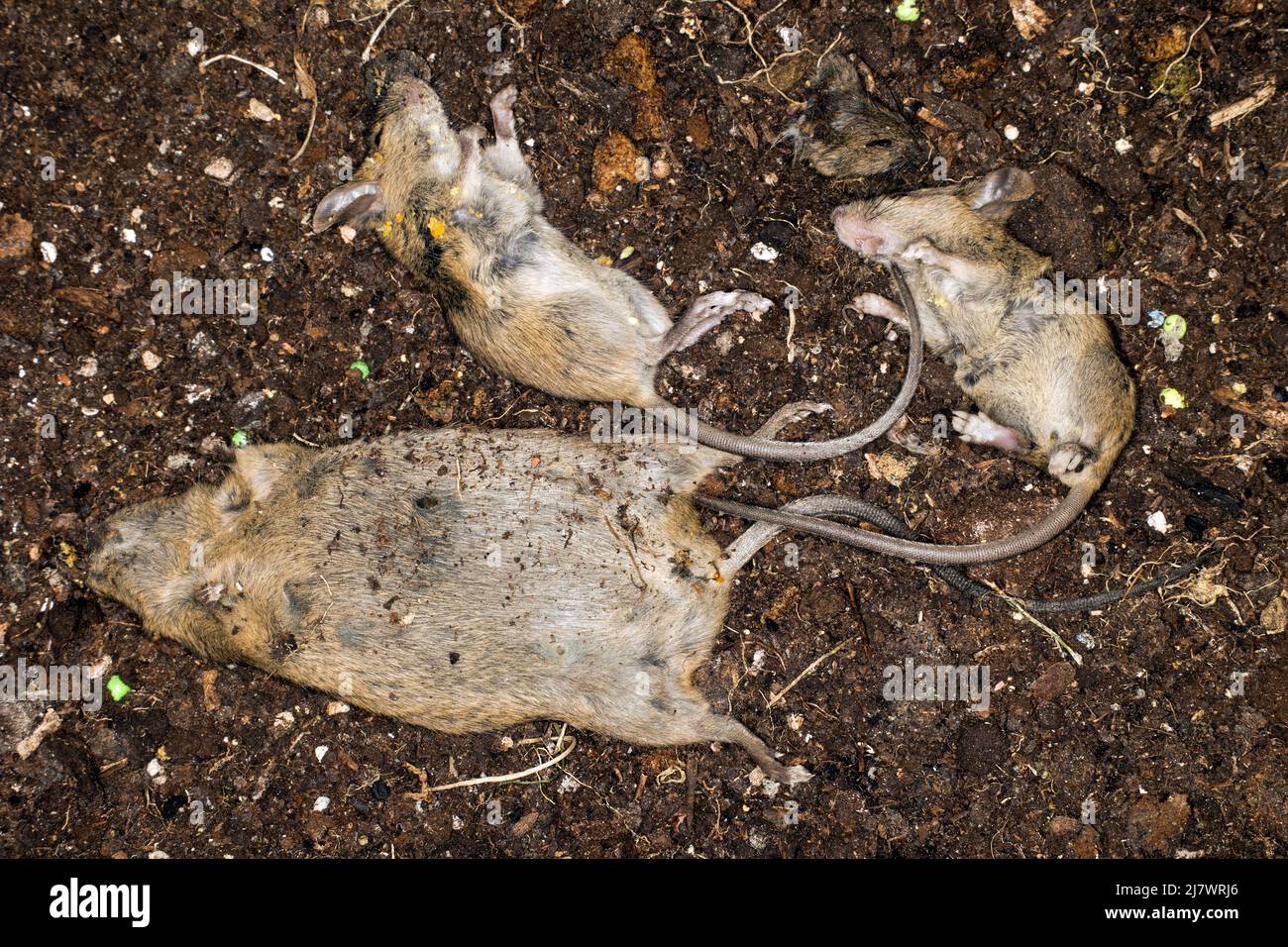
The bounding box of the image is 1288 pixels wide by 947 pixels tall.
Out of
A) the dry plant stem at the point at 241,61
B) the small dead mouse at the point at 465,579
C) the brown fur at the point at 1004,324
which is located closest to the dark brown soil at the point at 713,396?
the dry plant stem at the point at 241,61

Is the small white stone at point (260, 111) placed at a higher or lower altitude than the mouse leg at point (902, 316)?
higher

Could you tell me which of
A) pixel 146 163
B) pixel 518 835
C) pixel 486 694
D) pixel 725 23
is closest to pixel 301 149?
pixel 146 163

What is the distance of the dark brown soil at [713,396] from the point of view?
4625 millimetres

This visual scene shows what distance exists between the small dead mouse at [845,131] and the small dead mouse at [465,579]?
69.9 inches

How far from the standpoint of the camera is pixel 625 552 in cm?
416

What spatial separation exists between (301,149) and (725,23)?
250 cm

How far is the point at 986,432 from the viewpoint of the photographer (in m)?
4.49

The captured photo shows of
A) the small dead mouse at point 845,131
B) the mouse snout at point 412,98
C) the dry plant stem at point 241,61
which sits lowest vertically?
the small dead mouse at point 845,131

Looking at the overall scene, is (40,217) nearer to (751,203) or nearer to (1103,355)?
(751,203)
